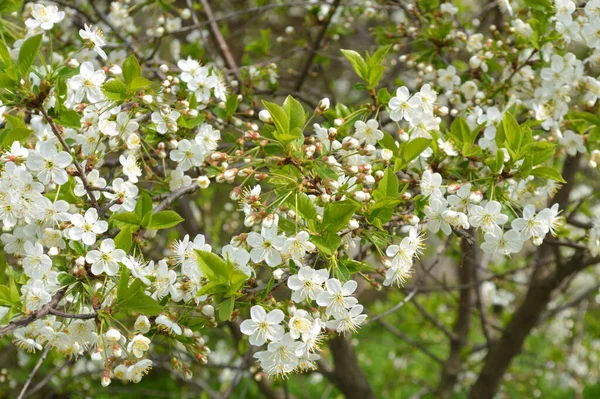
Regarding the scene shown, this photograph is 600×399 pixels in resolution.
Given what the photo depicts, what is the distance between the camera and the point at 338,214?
142cm

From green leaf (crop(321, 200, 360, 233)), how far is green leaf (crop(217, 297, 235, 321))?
0.28 meters

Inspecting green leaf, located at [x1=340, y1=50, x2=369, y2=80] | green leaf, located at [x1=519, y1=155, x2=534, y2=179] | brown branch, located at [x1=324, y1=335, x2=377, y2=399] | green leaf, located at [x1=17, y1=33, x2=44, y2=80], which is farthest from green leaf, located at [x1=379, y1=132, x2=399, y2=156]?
brown branch, located at [x1=324, y1=335, x2=377, y2=399]

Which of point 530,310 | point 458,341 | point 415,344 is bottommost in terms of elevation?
point 458,341

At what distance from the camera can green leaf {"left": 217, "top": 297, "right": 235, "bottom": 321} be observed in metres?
1.38

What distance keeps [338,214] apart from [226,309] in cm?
34

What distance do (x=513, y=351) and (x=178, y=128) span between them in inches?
93.5

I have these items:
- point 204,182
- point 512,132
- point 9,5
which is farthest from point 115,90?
point 512,132

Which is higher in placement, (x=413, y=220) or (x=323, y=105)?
(x=323, y=105)

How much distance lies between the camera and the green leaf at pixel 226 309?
138 cm

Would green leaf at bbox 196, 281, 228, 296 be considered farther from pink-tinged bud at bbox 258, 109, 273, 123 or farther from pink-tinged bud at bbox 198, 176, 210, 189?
pink-tinged bud at bbox 258, 109, 273, 123

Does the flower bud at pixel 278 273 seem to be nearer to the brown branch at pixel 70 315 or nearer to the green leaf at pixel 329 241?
the green leaf at pixel 329 241

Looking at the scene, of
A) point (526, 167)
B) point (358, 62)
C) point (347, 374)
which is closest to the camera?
point (526, 167)

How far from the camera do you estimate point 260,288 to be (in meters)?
1.50

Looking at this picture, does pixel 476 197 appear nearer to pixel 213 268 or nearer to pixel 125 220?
pixel 213 268
